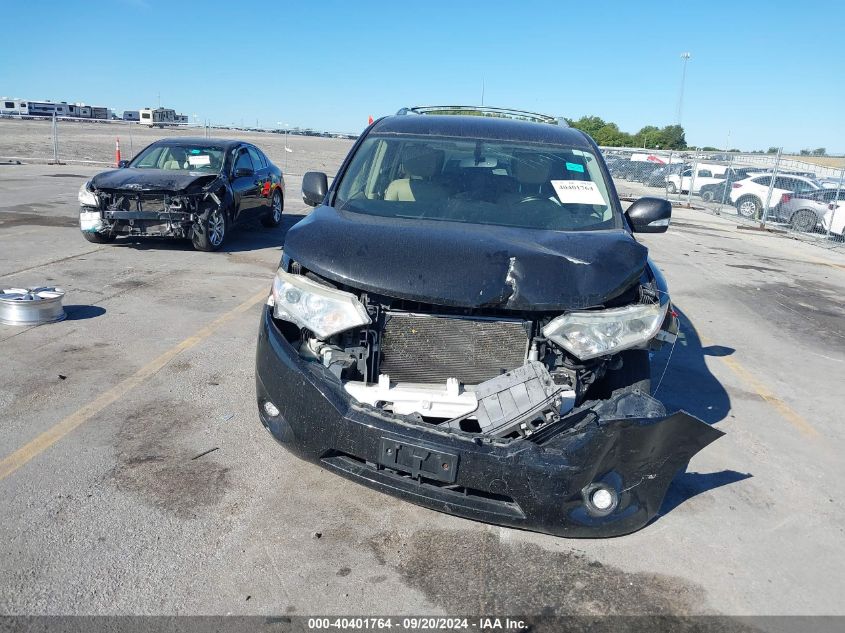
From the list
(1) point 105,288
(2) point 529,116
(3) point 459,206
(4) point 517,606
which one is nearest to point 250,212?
(1) point 105,288

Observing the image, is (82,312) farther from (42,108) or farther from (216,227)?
(42,108)

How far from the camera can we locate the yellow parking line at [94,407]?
3.84 m

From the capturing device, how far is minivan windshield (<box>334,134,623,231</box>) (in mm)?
4234

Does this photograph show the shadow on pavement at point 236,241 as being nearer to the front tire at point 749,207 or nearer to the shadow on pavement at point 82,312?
the shadow on pavement at point 82,312

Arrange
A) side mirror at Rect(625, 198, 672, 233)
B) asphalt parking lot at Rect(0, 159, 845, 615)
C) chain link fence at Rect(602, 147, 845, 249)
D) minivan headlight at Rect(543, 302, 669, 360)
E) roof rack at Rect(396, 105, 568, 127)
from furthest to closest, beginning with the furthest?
chain link fence at Rect(602, 147, 845, 249), roof rack at Rect(396, 105, 568, 127), side mirror at Rect(625, 198, 672, 233), minivan headlight at Rect(543, 302, 669, 360), asphalt parking lot at Rect(0, 159, 845, 615)

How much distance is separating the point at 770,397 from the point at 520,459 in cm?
374

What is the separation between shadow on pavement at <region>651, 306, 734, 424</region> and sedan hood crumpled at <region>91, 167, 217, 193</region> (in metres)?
6.68

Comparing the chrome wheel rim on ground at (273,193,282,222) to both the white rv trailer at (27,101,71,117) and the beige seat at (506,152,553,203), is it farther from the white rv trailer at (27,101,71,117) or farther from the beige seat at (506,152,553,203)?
the white rv trailer at (27,101,71,117)

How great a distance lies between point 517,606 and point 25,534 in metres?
2.23

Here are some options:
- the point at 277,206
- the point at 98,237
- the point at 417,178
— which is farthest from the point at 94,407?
the point at 277,206

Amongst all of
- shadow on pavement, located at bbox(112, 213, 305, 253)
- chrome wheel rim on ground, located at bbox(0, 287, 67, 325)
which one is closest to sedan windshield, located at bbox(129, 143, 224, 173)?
shadow on pavement, located at bbox(112, 213, 305, 253)

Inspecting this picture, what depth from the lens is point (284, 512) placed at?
351 cm

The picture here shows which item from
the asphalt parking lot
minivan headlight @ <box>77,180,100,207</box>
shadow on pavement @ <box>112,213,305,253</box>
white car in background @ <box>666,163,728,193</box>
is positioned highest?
white car in background @ <box>666,163,728,193</box>

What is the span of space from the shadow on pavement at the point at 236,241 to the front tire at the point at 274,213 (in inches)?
4.9
